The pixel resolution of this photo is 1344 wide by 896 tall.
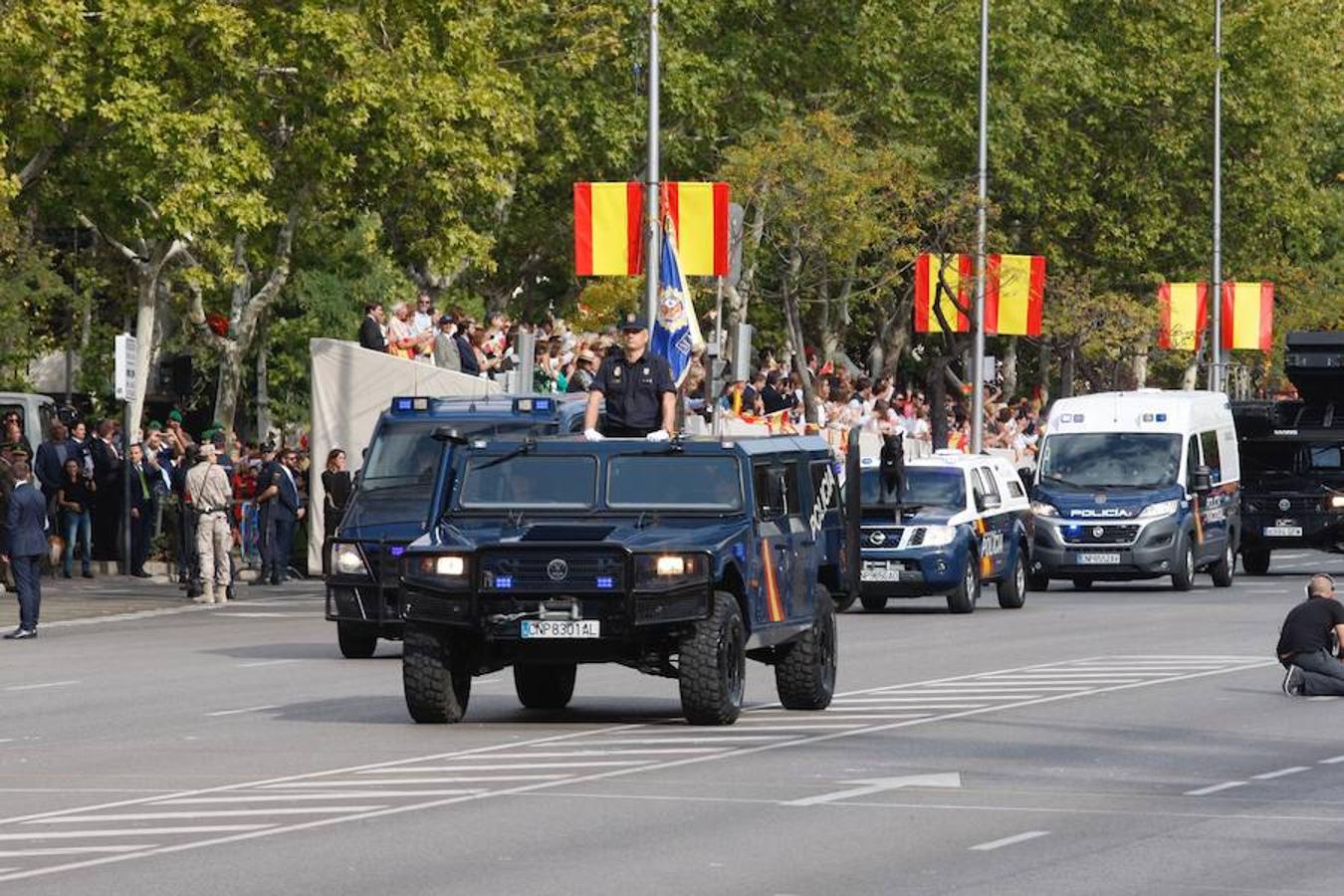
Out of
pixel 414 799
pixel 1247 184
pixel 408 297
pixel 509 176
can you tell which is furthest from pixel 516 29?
pixel 414 799

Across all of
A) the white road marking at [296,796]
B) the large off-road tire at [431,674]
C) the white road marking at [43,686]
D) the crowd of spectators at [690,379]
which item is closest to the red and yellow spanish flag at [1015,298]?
the crowd of spectators at [690,379]

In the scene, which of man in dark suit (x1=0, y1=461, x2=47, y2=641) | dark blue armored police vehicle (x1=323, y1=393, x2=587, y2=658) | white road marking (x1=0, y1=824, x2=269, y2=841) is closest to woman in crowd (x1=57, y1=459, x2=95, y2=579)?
man in dark suit (x1=0, y1=461, x2=47, y2=641)

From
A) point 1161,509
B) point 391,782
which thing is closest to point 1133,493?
point 1161,509

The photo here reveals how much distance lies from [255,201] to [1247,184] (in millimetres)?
44845

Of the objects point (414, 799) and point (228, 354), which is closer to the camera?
point (414, 799)

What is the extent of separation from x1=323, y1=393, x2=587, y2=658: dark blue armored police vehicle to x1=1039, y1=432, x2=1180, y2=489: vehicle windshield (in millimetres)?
13801

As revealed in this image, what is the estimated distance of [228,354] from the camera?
53.6 m

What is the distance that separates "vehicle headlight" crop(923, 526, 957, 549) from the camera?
1395 inches

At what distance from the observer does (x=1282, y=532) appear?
45969 mm

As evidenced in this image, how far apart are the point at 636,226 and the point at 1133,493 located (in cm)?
740

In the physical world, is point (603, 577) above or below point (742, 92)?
below

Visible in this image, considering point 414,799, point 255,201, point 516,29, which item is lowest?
point 414,799

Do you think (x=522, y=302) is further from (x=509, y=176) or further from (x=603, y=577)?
(x=603, y=577)

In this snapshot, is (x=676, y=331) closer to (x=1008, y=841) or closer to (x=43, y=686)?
(x=43, y=686)
